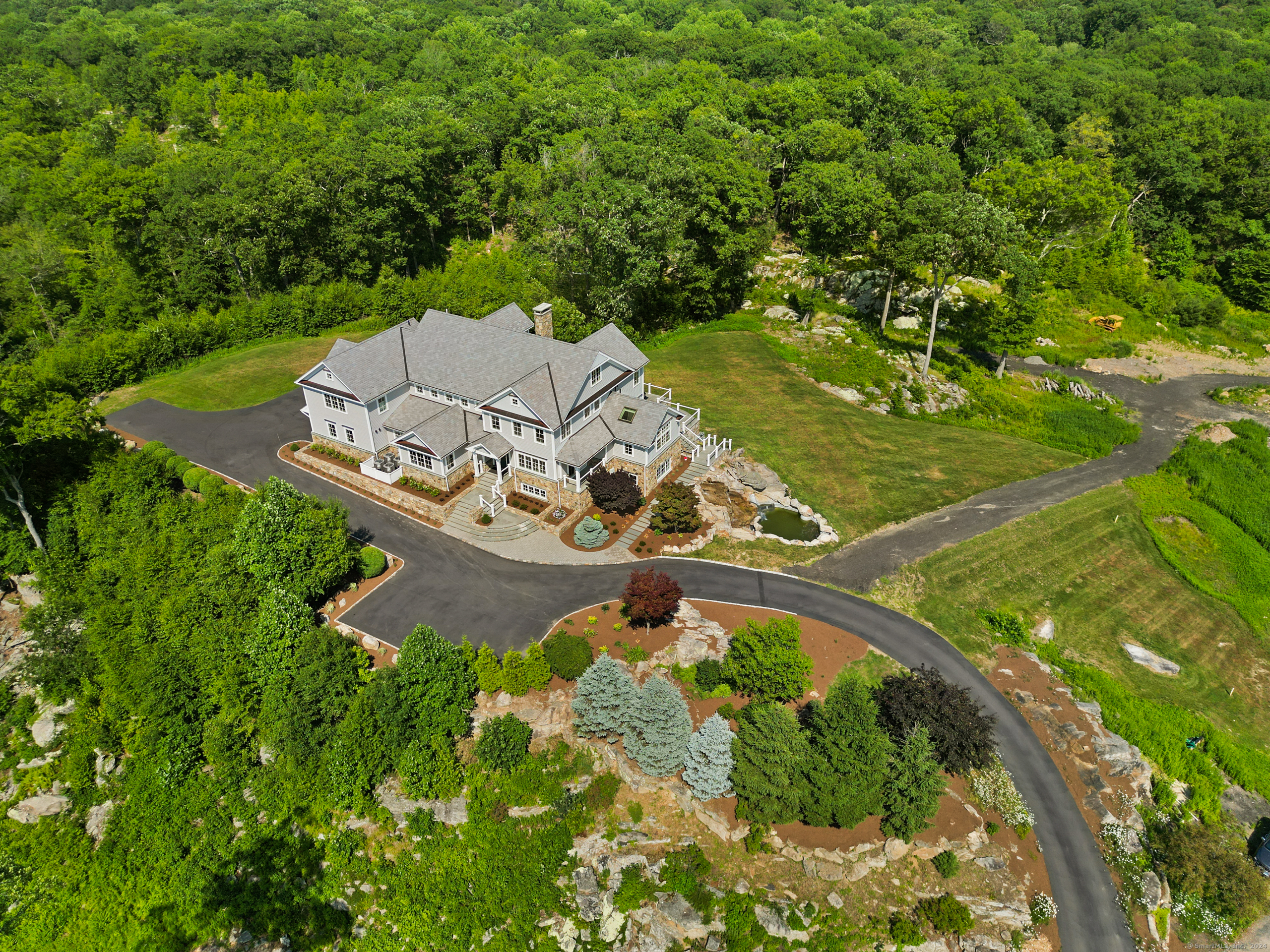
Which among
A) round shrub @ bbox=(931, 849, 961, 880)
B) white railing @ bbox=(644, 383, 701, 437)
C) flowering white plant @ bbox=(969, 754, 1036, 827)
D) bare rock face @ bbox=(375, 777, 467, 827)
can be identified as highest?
white railing @ bbox=(644, 383, 701, 437)

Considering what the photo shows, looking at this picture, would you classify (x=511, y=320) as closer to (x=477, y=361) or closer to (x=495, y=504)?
(x=477, y=361)

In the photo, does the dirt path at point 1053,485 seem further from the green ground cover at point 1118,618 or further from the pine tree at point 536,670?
the pine tree at point 536,670

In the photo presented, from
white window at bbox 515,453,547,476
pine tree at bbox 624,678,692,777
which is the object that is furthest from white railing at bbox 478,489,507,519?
pine tree at bbox 624,678,692,777

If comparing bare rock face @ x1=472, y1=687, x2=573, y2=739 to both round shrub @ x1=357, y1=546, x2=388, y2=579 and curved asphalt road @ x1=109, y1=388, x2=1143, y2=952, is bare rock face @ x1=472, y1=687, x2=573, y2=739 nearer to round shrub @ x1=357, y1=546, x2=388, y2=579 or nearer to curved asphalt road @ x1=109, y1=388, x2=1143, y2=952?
curved asphalt road @ x1=109, y1=388, x2=1143, y2=952

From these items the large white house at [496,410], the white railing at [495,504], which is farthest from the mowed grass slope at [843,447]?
the white railing at [495,504]

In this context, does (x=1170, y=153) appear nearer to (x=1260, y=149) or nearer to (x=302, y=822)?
(x=1260, y=149)

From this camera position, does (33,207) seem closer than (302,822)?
No

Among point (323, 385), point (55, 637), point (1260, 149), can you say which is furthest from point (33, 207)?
point (1260, 149)
